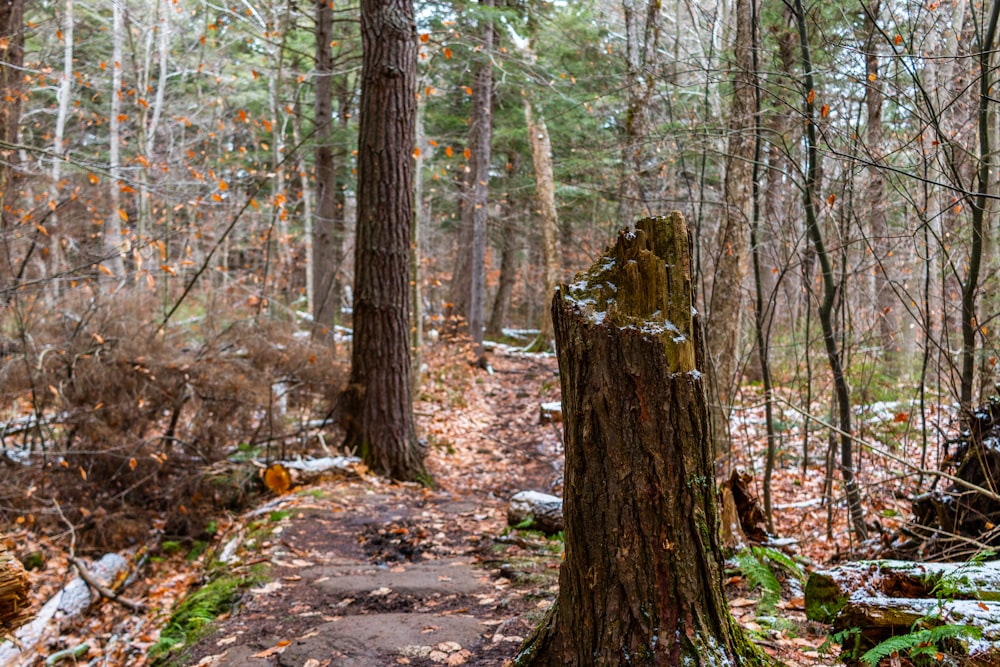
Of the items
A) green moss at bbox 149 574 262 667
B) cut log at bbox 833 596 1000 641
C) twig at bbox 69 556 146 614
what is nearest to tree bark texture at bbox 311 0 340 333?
twig at bbox 69 556 146 614

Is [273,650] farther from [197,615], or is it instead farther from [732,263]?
[732,263]

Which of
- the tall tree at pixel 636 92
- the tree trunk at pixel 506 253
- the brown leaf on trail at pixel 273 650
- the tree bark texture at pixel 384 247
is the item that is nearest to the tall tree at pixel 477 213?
the tree trunk at pixel 506 253

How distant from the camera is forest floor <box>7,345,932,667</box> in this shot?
3.46m

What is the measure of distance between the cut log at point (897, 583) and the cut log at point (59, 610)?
5238 mm

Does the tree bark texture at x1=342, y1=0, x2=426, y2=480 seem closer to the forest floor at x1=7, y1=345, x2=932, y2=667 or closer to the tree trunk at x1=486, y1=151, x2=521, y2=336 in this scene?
the forest floor at x1=7, y1=345, x2=932, y2=667

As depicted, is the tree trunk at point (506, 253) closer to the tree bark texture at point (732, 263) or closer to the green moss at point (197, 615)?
the tree bark texture at point (732, 263)

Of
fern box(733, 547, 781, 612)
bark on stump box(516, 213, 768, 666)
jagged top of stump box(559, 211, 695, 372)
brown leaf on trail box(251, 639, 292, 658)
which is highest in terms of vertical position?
jagged top of stump box(559, 211, 695, 372)

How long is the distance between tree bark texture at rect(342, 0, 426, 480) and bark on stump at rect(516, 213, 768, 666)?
218 inches

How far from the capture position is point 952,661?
244 cm

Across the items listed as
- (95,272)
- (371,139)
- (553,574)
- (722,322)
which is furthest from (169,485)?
(722,322)

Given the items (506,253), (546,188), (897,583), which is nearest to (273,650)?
(897,583)

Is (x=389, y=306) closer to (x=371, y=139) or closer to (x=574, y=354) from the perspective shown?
(x=371, y=139)

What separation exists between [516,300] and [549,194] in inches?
546

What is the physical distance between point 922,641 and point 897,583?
0.75 metres
